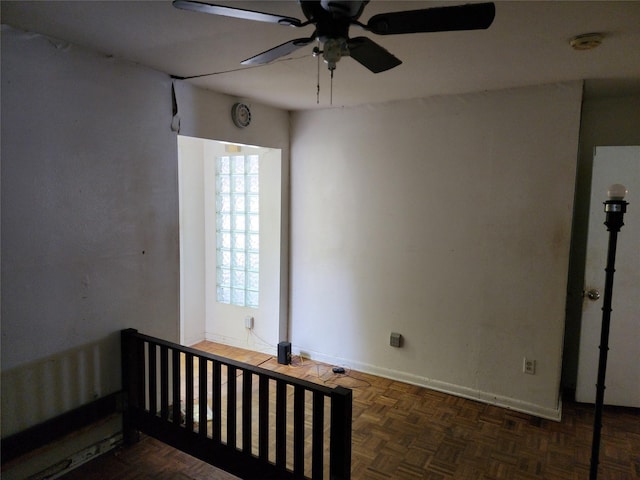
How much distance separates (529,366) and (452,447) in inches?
34.6

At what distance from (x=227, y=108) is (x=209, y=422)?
233 centimetres

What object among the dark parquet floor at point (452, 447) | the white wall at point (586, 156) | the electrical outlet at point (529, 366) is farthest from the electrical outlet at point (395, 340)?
the white wall at point (586, 156)

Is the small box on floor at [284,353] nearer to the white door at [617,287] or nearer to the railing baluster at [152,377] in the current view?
the railing baluster at [152,377]

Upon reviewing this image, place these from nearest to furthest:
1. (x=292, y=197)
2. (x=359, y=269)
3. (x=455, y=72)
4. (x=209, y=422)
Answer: (x=455, y=72) < (x=209, y=422) < (x=359, y=269) < (x=292, y=197)

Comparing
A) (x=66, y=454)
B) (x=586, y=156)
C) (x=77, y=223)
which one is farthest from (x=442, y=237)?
(x=66, y=454)

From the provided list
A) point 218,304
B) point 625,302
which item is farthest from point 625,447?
point 218,304

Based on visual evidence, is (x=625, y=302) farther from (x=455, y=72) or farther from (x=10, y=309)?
(x=10, y=309)

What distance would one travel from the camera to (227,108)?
10.9 feet

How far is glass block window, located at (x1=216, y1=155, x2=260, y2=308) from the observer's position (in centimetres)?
418

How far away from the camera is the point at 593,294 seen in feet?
10.3

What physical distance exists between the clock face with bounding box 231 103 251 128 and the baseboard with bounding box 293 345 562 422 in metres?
2.17

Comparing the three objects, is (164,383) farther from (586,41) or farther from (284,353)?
(586,41)

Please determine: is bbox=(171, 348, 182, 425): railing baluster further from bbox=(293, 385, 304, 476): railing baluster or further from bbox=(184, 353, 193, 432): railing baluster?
bbox=(293, 385, 304, 476): railing baluster

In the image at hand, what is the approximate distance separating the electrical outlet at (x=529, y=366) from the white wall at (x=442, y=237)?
0.03 metres
